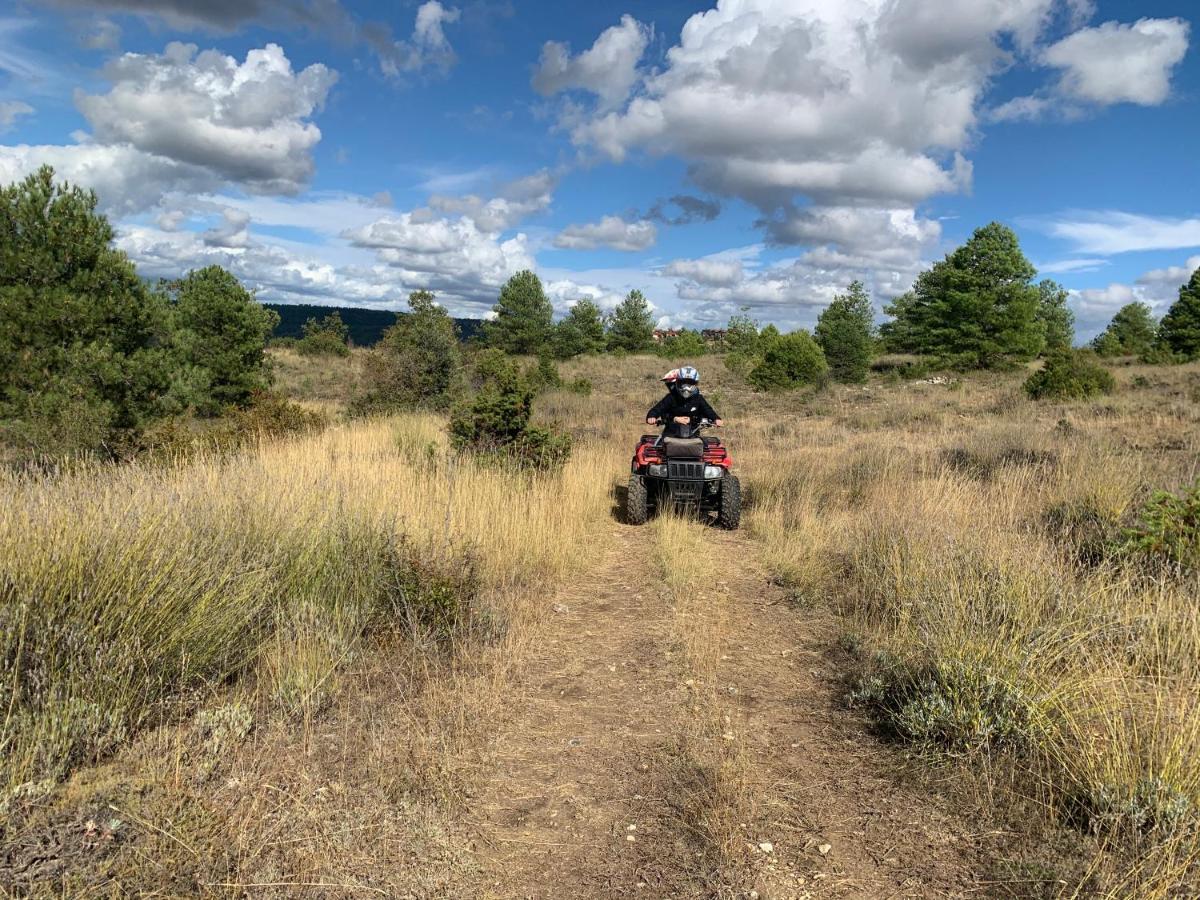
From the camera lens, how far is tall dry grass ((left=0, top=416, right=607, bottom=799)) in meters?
2.84

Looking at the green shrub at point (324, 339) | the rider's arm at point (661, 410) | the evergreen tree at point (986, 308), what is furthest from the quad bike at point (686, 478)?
the green shrub at point (324, 339)

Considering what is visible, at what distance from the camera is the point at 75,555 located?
330cm

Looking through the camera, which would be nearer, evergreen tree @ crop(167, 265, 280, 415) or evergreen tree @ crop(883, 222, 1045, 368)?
evergreen tree @ crop(167, 265, 280, 415)

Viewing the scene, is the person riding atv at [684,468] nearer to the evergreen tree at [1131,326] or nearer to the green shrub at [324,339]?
the green shrub at [324,339]

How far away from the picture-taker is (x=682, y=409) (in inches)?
357

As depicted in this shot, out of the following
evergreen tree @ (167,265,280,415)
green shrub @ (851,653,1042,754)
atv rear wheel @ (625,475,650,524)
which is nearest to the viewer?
green shrub @ (851,653,1042,754)

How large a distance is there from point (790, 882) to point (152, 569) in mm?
3241

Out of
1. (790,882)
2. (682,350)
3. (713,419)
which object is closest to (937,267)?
(682,350)

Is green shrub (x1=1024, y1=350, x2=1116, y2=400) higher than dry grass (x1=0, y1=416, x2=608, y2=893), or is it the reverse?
green shrub (x1=1024, y1=350, x2=1116, y2=400)

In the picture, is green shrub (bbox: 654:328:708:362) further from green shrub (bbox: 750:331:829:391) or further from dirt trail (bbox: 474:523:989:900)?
dirt trail (bbox: 474:523:989:900)

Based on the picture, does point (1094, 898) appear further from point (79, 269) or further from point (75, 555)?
point (79, 269)

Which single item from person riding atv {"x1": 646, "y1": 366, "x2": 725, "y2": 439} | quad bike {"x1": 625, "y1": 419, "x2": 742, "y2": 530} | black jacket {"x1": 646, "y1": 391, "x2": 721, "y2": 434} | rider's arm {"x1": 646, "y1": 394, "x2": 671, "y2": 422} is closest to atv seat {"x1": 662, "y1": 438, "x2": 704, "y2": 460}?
quad bike {"x1": 625, "y1": 419, "x2": 742, "y2": 530}

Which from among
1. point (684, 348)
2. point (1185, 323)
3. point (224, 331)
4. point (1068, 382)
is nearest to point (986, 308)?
point (1185, 323)

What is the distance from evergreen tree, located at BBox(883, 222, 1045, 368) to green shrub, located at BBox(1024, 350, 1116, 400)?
47.1ft
